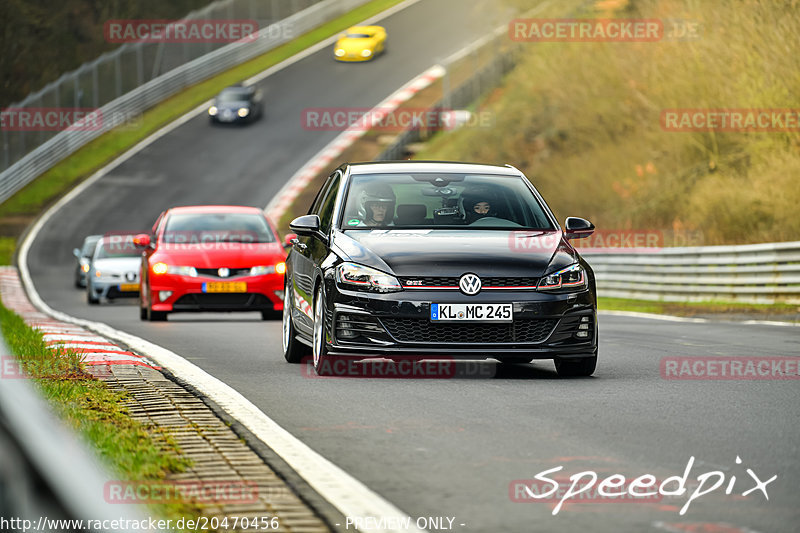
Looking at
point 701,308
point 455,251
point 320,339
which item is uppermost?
point 455,251

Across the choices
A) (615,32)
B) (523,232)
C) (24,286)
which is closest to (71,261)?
(24,286)

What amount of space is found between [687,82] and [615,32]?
682 cm

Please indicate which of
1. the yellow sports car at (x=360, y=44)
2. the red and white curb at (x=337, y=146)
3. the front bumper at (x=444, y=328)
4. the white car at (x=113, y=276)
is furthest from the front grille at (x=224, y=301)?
the yellow sports car at (x=360, y=44)

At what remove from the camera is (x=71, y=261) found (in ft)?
148

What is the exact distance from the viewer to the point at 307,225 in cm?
1162

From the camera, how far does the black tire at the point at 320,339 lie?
10.8 metres

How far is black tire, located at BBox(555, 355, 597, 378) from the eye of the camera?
10891mm

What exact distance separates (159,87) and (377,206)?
55.3 m

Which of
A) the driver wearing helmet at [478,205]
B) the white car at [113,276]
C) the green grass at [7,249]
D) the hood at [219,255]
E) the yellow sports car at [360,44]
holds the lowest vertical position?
the green grass at [7,249]

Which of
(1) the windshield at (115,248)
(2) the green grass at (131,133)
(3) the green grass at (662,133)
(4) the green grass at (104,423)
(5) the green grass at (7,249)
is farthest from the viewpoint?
(2) the green grass at (131,133)

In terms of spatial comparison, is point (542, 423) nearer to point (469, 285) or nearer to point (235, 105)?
point (469, 285)

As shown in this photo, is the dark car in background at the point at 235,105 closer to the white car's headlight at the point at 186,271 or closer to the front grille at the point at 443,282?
the white car's headlight at the point at 186,271

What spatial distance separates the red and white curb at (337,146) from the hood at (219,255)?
2495 centimetres

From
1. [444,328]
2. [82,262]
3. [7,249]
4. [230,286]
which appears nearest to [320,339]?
[444,328]
